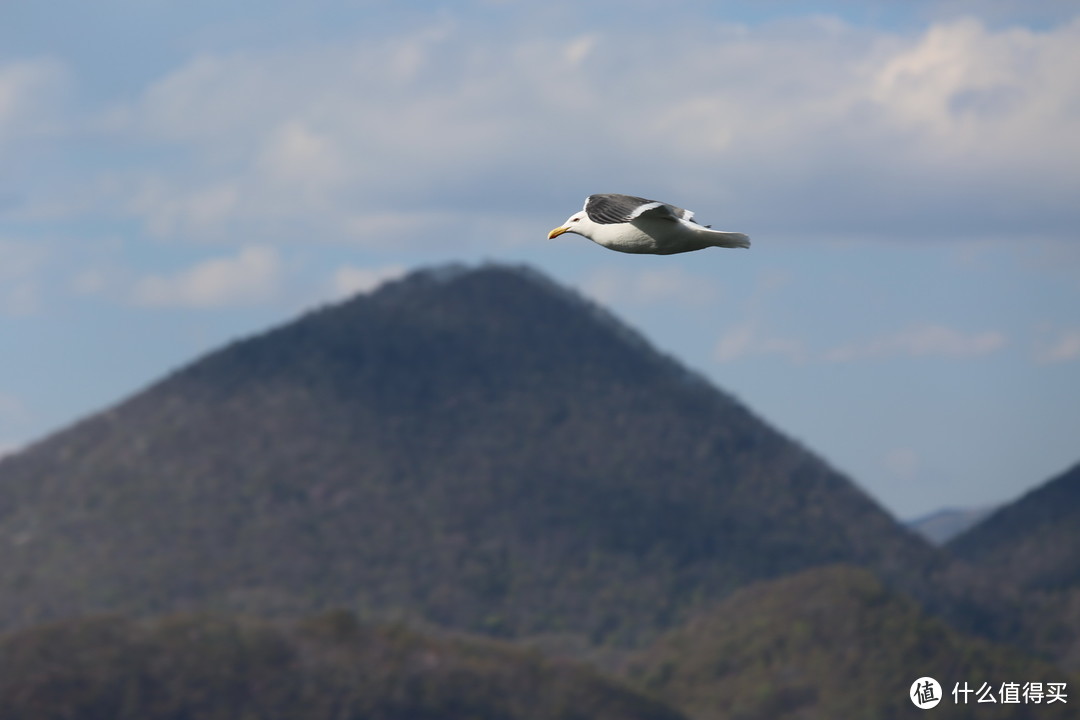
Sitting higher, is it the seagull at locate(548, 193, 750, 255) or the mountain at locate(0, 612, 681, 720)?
the seagull at locate(548, 193, 750, 255)

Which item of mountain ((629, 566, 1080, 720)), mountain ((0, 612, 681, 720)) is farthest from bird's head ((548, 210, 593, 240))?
mountain ((629, 566, 1080, 720))

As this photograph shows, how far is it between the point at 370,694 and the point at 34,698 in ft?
96.4

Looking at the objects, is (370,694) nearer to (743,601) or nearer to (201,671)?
(201,671)

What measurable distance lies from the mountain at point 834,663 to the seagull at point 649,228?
132 metres

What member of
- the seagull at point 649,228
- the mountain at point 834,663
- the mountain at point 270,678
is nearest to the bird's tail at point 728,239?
the seagull at point 649,228

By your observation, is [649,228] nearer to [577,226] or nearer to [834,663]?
[577,226]

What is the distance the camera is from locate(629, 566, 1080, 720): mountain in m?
160

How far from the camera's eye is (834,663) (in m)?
164

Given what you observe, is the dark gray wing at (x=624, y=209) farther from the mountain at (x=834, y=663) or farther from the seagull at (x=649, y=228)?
the mountain at (x=834, y=663)

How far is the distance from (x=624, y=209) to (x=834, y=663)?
14023 centimetres

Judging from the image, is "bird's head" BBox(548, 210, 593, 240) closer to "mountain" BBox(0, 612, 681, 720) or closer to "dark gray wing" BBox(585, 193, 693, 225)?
"dark gray wing" BBox(585, 193, 693, 225)

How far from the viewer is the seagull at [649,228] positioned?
3044cm

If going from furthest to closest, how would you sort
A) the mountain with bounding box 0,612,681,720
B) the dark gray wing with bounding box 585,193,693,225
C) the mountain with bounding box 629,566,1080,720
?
the mountain with bounding box 629,566,1080,720 < the mountain with bounding box 0,612,681,720 < the dark gray wing with bounding box 585,193,693,225

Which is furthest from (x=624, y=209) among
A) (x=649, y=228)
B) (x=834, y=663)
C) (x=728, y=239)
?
(x=834, y=663)
